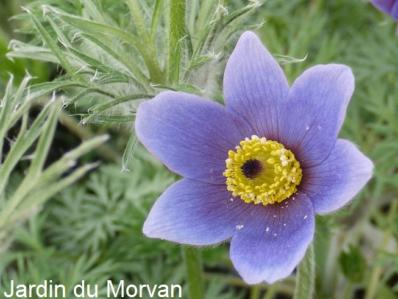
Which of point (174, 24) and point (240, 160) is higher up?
point (174, 24)

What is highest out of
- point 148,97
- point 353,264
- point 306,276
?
point 148,97

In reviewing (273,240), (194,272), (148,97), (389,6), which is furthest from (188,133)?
(389,6)

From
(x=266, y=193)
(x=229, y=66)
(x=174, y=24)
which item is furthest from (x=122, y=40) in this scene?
(x=266, y=193)

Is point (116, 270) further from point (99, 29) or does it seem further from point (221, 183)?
point (99, 29)

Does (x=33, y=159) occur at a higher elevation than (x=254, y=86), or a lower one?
lower

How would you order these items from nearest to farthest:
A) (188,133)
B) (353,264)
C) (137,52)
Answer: (188,133), (137,52), (353,264)

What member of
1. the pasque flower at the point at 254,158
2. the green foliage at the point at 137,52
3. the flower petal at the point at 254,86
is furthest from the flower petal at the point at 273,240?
the green foliage at the point at 137,52

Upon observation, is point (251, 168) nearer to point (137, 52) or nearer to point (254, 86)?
point (254, 86)
